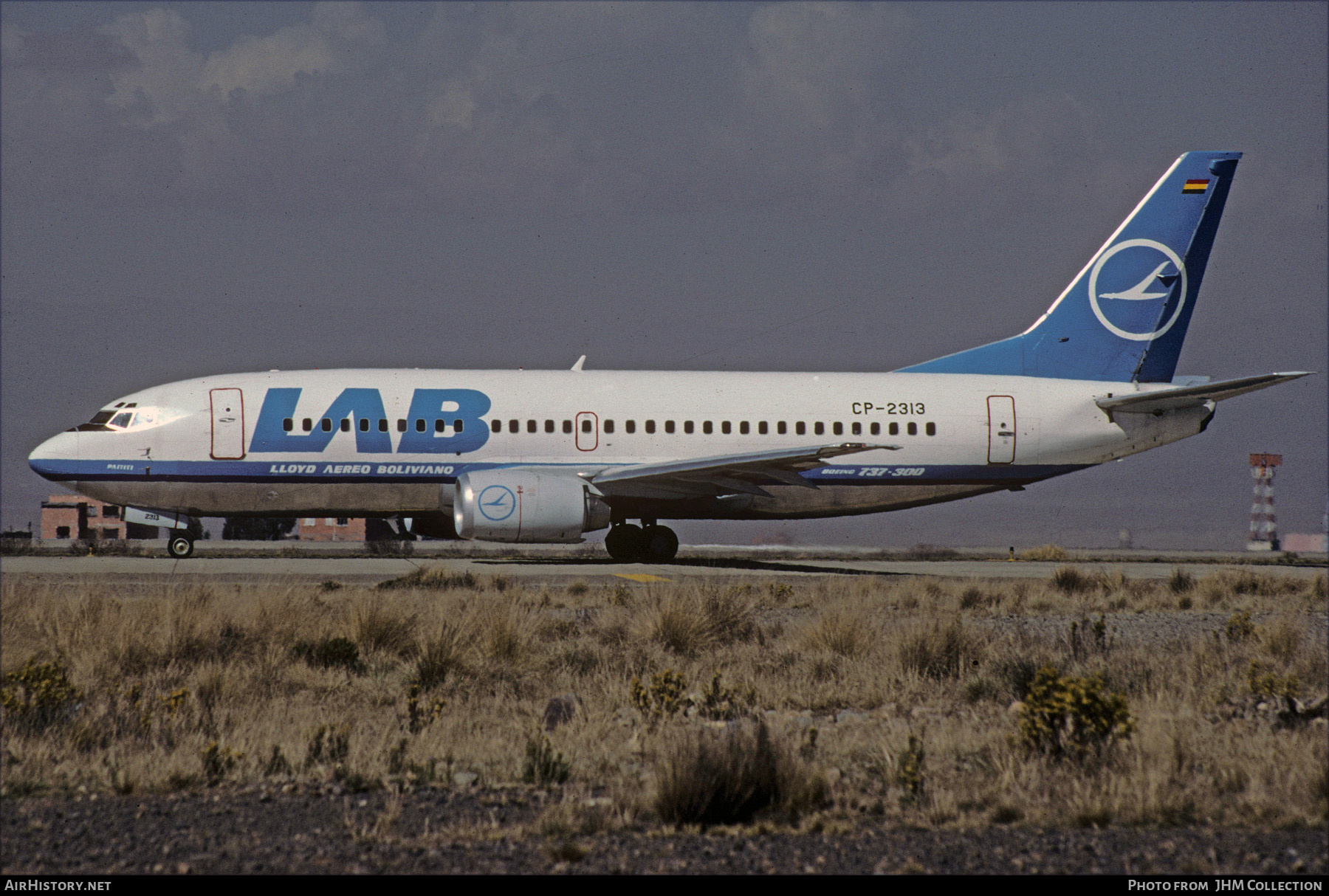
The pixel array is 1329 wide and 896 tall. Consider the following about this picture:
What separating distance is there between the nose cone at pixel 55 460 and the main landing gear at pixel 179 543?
2.22 metres

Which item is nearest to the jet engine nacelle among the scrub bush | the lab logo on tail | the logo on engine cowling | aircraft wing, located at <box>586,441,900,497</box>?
the logo on engine cowling

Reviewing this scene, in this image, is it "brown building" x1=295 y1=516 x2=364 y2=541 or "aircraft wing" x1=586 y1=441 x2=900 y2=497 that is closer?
"aircraft wing" x1=586 y1=441 x2=900 y2=497

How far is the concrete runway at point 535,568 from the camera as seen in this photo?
18.9 m

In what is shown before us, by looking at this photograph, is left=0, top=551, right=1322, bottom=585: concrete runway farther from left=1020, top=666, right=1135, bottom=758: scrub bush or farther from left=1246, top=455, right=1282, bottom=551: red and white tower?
left=1246, top=455, right=1282, bottom=551: red and white tower

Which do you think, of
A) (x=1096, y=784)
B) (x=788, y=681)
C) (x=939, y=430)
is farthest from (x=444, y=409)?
(x=1096, y=784)

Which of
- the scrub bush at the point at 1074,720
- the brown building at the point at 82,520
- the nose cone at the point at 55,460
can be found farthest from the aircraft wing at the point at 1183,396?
the brown building at the point at 82,520

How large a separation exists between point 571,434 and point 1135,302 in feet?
46.4

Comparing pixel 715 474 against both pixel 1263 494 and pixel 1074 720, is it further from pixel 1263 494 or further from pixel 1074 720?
pixel 1263 494

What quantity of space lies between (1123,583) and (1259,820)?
53.5ft

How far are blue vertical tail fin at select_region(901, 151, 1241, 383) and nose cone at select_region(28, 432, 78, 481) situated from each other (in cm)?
1824

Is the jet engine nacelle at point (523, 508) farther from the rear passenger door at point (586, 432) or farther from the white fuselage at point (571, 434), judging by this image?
the rear passenger door at point (586, 432)

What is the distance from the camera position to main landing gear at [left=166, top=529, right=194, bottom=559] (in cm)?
2395

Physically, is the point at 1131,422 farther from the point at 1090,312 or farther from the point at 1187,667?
the point at 1187,667

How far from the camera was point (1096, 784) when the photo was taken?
6.73m
